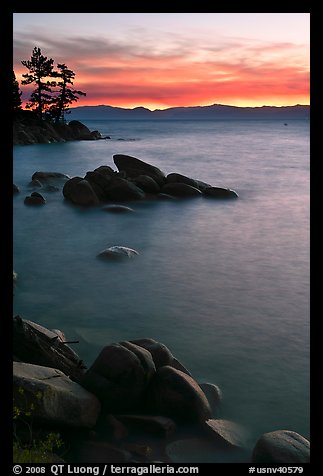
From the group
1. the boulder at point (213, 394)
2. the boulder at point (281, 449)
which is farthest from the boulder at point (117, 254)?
the boulder at point (281, 449)

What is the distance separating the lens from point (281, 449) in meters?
7.94

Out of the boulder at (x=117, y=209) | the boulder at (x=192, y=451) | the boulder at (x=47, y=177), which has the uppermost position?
the boulder at (x=47, y=177)

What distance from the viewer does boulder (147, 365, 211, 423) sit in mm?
9172

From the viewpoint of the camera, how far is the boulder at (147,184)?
30.5 meters

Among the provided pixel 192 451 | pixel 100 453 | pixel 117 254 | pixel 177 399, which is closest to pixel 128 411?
pixel 177 399

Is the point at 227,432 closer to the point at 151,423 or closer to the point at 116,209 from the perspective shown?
the point at 151,423

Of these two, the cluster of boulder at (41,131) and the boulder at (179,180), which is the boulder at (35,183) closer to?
the boulder at (179,180)

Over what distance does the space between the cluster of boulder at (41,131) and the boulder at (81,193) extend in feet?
116

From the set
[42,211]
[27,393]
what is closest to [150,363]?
[27,393]

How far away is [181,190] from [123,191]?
12.0ft

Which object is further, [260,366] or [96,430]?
[260,366]
